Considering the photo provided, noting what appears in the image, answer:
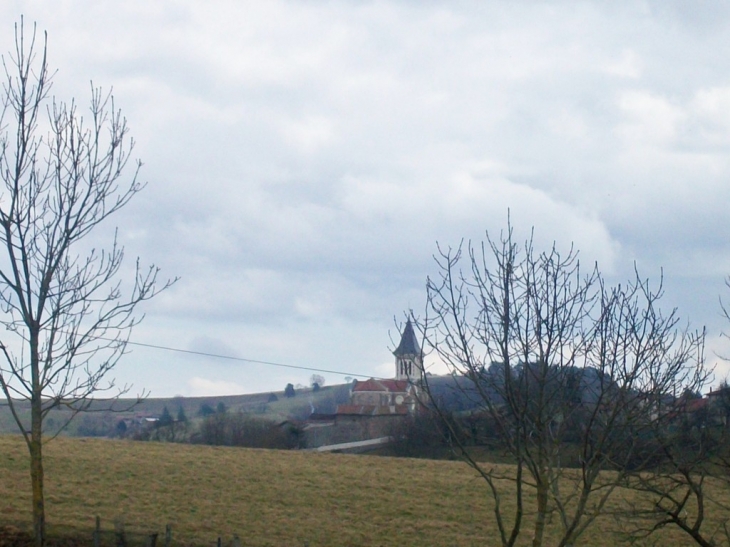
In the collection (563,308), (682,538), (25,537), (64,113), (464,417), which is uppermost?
(64,113)

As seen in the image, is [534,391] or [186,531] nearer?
[534,391]

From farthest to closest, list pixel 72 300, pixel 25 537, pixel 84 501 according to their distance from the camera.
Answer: pixel 84 501 < pixel 25 537 < pixel 72 300

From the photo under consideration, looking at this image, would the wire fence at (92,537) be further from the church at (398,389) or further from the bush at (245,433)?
the bush at (245,433)

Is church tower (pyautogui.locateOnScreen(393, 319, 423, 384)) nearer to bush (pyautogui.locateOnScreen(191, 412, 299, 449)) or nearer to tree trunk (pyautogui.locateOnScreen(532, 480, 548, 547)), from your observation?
tree trunk (pyautogui.locateOnScreen(532, 480, 548, 547))

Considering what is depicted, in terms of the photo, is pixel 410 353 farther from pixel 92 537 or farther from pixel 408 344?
pixel 92 537

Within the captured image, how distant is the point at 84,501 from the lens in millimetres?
25016

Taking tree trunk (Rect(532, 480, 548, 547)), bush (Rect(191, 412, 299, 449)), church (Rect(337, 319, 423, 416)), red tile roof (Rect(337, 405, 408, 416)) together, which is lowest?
bush (Rect(191, 412, 299, 449))

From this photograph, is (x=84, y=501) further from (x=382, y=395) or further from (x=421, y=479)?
(x=382, y=395)

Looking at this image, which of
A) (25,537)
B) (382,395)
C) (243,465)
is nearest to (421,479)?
(243,465)

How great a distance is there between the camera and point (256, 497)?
29.3 m

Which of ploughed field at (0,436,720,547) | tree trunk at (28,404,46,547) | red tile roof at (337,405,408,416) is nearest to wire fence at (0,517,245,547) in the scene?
ploughed field at (0,436,720,547)

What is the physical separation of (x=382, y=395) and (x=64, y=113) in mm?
85699

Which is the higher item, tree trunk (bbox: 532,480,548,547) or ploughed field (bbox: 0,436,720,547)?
tree trunk (bbox: 532,480,548,547)

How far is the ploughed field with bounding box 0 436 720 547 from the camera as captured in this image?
2327 cm
